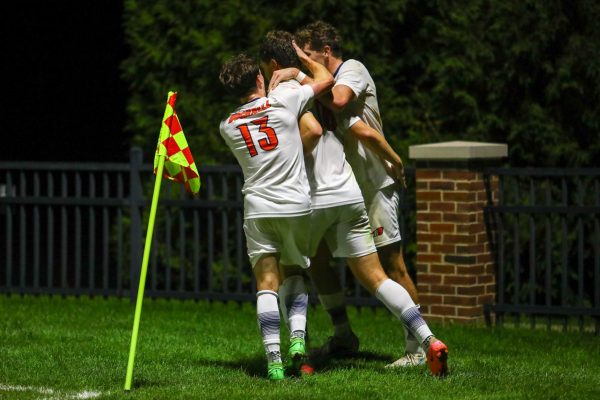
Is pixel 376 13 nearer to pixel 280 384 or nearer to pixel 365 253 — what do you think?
pixel 365 253

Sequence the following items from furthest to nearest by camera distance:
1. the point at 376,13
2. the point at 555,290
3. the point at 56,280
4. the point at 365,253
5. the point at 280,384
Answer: the point at 56,280 < the point at 376,13 < the point at 555,290 < the point at 365,253 < the point at 280,384

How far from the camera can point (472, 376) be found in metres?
7.57

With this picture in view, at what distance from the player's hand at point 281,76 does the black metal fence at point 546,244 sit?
10.3 ft

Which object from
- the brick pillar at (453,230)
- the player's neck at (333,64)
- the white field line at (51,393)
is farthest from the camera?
the brick pillar at (453,230)

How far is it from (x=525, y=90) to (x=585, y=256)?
1.50 metres

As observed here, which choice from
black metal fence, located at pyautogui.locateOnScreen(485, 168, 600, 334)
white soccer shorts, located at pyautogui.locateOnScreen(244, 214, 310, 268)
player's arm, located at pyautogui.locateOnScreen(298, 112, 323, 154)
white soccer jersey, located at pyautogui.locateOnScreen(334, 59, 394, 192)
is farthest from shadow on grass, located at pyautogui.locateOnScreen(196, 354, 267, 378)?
black metal fence, located at pyautogui.locateOnScreen(485, 168, 600, 334)

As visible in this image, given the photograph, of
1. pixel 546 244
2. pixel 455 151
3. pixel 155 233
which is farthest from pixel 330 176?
pixel 155 233

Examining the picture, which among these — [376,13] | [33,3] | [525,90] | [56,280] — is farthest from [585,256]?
[33,3]

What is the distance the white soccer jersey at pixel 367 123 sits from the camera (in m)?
7.90

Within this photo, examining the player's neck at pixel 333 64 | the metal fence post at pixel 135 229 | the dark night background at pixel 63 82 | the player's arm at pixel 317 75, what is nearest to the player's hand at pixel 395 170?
the player's neck at pixel 333 64

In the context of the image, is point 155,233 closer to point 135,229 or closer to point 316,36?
point 135,229

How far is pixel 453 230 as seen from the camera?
408 inches

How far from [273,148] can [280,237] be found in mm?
497

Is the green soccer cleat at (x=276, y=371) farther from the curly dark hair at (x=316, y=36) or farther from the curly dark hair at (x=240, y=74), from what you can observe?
the curly dark hair at (x=316, y=36)
